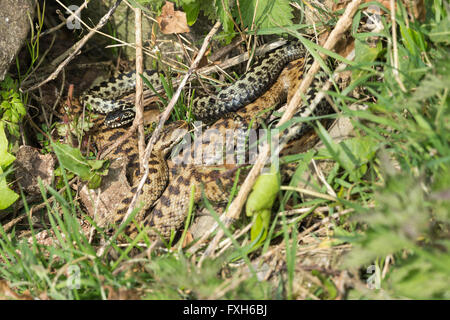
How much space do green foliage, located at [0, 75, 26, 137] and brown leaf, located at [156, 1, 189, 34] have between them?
1.88 meters

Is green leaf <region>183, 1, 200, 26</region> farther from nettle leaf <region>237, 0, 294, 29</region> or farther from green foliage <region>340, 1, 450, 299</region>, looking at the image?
green foliage <region>340, 1, 450, 299</region>

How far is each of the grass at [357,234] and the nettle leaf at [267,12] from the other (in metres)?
1.08

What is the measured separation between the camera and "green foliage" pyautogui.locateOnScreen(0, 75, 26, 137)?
501cm

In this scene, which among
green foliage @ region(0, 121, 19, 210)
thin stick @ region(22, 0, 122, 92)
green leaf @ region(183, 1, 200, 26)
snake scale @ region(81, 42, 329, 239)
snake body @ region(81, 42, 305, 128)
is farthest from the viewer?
snake body @ region(81, 42, 305, 128)

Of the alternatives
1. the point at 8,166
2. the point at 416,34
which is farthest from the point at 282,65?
the point at 8,166

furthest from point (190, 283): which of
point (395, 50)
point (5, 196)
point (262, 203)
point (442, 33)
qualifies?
point (442, 33)

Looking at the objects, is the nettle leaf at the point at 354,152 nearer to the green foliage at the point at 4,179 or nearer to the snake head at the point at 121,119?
the green foliage at the point at 4,179

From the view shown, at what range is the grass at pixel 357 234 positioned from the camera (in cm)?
264

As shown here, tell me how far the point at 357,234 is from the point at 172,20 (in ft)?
11.2

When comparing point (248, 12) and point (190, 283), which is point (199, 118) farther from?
point (190, 283)

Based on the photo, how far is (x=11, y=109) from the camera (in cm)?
504

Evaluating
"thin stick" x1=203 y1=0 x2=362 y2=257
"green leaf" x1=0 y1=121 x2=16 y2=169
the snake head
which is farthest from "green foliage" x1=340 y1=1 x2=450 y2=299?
"green leaf" x1=0 y1=121 x2=16 y2=169

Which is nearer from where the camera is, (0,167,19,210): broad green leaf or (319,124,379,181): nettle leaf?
(319,124,379,181): nettle leaf

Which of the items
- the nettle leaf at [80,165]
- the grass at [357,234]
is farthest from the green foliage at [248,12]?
the nettle leaf at [80,165]
